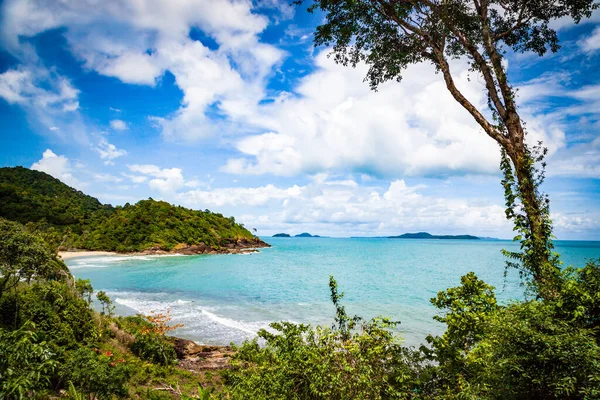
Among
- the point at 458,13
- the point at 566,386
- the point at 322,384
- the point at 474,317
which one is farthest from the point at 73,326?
the point at 458,13

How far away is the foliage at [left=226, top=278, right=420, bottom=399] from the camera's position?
219 inches

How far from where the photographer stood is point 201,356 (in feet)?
53.4

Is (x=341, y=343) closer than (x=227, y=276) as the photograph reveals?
Yes

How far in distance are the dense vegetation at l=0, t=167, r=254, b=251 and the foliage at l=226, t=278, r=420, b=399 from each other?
3356 inches

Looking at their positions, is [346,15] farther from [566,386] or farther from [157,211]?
[157,211]

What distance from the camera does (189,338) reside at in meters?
19.8

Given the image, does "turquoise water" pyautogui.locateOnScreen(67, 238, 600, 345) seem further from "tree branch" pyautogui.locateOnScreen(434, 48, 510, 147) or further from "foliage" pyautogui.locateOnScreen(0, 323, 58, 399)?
"foliage" pyautogui.locateOnScreen(0, 323, 58, 399)

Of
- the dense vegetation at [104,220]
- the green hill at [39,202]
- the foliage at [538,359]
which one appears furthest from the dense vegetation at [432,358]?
the green hill at [39,202]

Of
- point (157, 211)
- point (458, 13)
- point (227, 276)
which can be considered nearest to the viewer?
point (458, 13)

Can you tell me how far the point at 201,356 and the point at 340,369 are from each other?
13.1 m

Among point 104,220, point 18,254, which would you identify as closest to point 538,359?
point 18,254

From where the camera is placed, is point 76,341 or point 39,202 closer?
point 76,341

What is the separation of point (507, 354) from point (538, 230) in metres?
2.86

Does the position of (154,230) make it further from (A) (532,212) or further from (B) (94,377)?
(A) (532,212)
